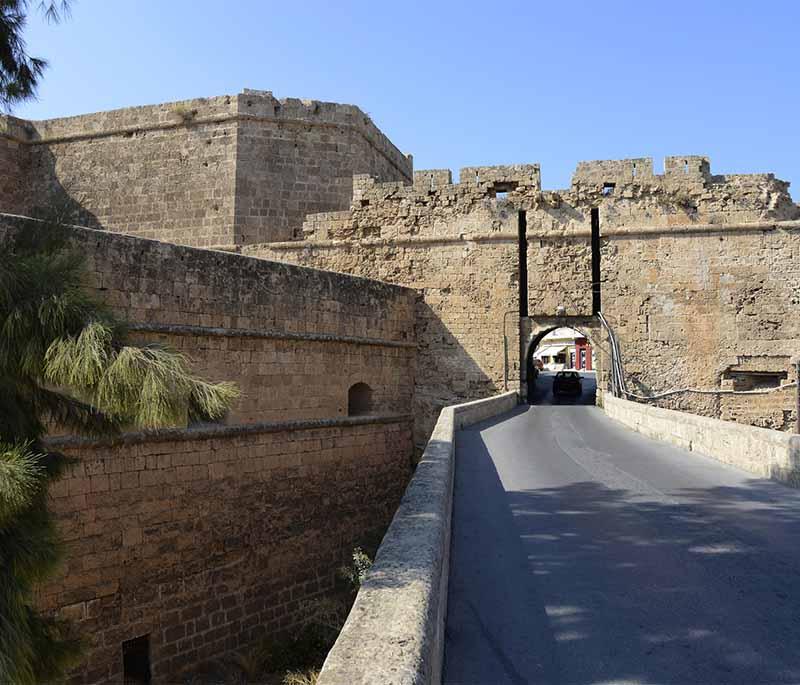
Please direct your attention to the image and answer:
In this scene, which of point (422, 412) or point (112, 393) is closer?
point (112, 393)

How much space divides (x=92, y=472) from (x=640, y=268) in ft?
34.6

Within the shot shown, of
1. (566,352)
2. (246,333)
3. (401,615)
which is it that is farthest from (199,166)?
(566,352)

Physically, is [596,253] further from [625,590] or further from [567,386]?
[625,590]

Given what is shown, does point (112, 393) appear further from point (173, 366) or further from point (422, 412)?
point (422, 412)

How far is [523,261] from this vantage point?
1406 cm

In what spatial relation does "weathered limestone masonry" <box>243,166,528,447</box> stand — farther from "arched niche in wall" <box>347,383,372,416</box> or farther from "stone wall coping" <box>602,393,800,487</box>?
"stone wall coping" <box>602,393,800,487</box>

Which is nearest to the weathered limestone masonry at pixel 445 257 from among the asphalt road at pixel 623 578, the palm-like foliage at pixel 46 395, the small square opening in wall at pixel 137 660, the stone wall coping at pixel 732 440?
the stone wall coping at pixel 732 440

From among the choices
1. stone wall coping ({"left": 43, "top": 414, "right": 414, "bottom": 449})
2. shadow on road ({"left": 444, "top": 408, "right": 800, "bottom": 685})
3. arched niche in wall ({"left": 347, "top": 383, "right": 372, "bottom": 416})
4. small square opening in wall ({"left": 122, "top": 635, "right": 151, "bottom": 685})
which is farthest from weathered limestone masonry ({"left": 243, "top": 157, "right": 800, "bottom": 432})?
shadow on road ({"left": 444, "top": 408, "right": 800, "bottom": 685})

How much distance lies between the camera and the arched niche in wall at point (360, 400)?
38.7 feet

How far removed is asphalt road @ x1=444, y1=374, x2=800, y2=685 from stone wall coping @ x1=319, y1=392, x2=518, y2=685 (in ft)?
0.93

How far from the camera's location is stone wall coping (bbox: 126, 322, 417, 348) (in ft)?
24.8

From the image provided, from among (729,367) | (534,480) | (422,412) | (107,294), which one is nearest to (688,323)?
(729,367)

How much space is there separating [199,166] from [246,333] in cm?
735

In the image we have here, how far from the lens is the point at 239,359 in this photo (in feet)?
28.9
